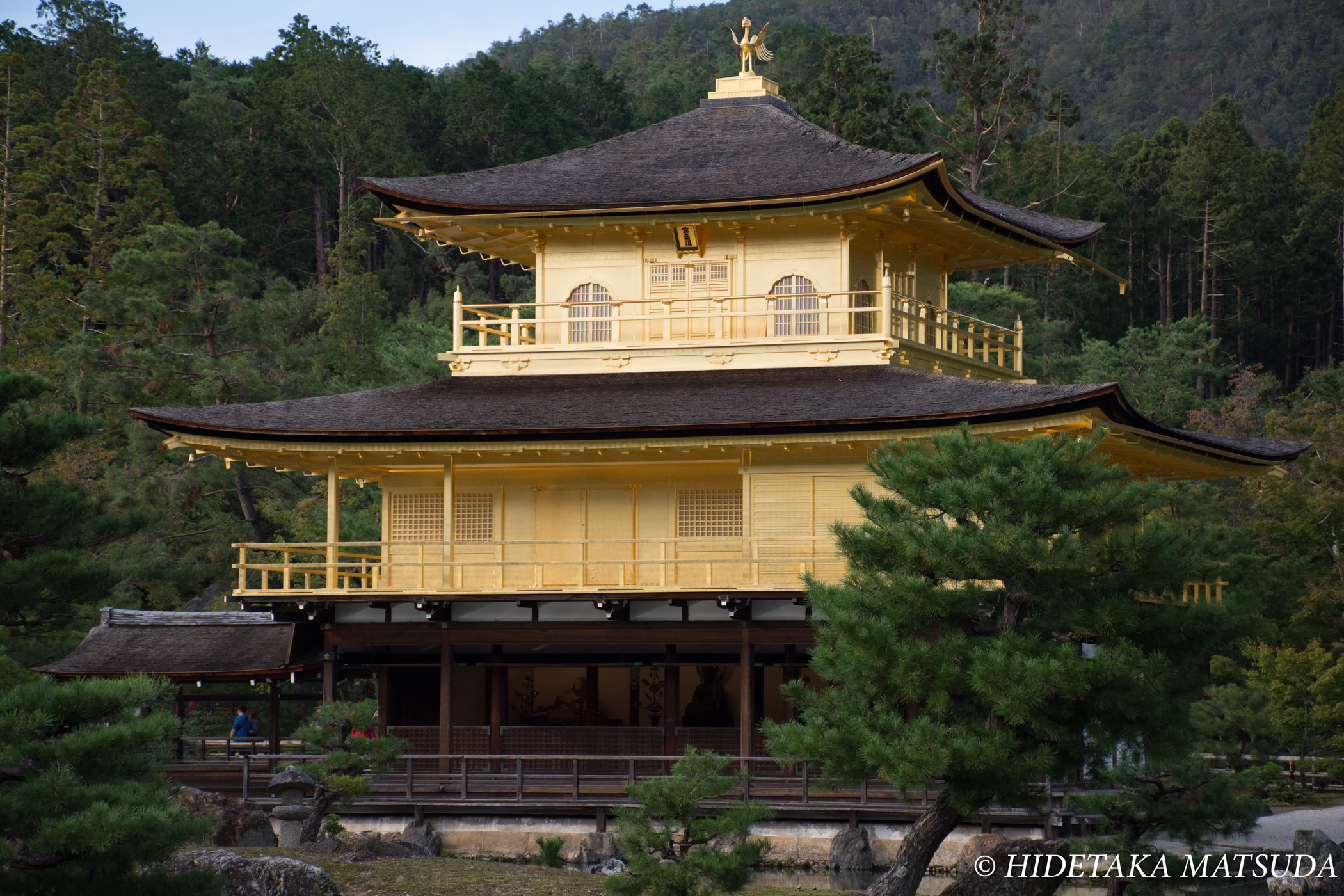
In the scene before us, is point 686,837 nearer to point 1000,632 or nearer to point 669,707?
point 1000,632

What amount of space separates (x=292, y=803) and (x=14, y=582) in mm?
5149

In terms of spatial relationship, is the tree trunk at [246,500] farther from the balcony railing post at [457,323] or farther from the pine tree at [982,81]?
the pine tree at [982,81]

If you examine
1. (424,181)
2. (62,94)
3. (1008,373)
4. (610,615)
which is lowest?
(610,615)

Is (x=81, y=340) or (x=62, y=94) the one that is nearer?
(x=81, y=340)

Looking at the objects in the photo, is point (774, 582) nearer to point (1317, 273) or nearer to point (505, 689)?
point (505, 689)

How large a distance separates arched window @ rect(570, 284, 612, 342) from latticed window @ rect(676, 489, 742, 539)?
3985 millimetres

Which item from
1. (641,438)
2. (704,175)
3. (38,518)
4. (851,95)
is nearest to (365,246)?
(851,95)

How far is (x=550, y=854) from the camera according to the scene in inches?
846

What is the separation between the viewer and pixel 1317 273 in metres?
72.2

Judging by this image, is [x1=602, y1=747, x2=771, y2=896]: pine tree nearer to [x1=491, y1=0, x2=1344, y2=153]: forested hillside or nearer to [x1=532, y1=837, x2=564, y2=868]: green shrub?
[x1=532, y1=837, x2=564, y2=868]: green shrub

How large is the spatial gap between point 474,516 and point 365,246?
43.2m

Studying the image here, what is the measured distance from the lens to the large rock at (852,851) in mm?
21672

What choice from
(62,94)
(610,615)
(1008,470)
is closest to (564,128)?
(62,94)

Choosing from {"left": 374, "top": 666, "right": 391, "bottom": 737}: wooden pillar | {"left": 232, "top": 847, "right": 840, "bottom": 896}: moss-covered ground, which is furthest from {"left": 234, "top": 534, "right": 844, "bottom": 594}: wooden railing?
{"left": 232, "top": 847, "right": 840, "bottom": 896}: moss-covered ground
